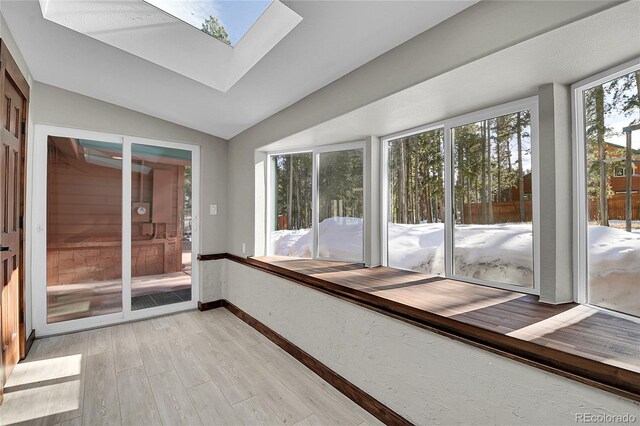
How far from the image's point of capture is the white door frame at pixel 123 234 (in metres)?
2.81

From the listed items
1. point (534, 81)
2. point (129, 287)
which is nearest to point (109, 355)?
point (129, 287)

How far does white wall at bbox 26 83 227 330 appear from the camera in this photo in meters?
2.81

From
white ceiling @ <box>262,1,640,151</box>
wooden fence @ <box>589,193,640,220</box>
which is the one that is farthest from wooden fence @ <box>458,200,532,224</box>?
white ceiling @ <box>262,1,640,151</box>

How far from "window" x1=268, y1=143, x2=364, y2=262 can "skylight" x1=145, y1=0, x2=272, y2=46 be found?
1323 mm

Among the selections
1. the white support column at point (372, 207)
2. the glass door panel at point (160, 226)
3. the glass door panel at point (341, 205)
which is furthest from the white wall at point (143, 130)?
the white support column at point (372, 207)

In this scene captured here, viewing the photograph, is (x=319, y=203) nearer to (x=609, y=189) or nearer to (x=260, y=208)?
(x=260, y=208)

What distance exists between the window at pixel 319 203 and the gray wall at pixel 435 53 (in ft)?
1.65

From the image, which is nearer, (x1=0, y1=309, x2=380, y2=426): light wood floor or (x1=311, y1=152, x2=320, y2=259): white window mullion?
(x1=0, y1=309, x2=380, y2=426): light wood floor

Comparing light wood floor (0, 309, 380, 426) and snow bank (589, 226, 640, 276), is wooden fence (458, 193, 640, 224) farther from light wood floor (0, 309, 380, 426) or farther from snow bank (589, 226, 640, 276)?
light wood floor (0, 309, 380, 426)

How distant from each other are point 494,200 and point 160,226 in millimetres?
3451

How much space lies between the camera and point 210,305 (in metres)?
3.74

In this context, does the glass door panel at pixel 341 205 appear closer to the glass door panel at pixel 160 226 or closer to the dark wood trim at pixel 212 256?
the dark wood trim at pixel 212 256

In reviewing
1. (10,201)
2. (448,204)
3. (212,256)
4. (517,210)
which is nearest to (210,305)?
(212,256)

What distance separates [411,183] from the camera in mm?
2404
